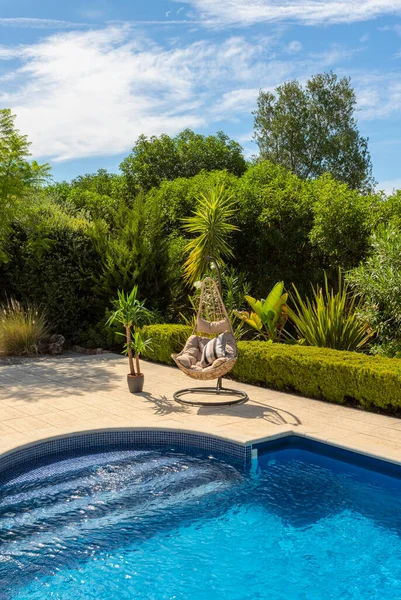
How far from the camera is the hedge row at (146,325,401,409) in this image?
7098 mm

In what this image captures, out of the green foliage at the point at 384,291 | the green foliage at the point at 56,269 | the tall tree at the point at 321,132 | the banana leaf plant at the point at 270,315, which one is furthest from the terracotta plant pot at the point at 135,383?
Result: the tall tree at the point at 321,132

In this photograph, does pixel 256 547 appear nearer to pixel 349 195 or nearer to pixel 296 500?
pixel 296 500

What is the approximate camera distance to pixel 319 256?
12.5 m

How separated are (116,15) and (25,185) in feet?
14.1

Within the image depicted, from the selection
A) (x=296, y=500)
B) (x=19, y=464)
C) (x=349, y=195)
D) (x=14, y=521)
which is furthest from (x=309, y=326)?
(x=14, y=521)

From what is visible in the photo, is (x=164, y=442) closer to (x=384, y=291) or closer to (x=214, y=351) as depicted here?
(x=214, y=351)

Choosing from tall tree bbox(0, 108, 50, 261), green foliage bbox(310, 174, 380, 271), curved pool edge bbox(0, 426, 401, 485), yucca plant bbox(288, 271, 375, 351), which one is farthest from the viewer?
tall tree bbox(0, 108, 50, 261)

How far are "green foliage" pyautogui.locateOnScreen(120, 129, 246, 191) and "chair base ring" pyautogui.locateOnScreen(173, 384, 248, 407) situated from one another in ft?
49.5

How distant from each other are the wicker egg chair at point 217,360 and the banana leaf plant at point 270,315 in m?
1.37

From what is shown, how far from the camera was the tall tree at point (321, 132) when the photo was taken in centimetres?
3334

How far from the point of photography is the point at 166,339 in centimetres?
1056

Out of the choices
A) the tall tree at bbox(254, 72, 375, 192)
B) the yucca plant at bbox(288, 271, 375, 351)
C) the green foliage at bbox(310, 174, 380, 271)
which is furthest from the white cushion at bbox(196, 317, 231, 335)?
the tall tree at bbox(254, 72, 375, 192)

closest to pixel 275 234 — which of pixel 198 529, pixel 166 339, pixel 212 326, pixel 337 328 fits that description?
pixel 166 339

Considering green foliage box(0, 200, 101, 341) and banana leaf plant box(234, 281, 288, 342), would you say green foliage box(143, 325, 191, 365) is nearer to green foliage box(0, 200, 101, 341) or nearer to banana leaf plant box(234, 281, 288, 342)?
banana leaf plant box(234, 281, 288, 342)
